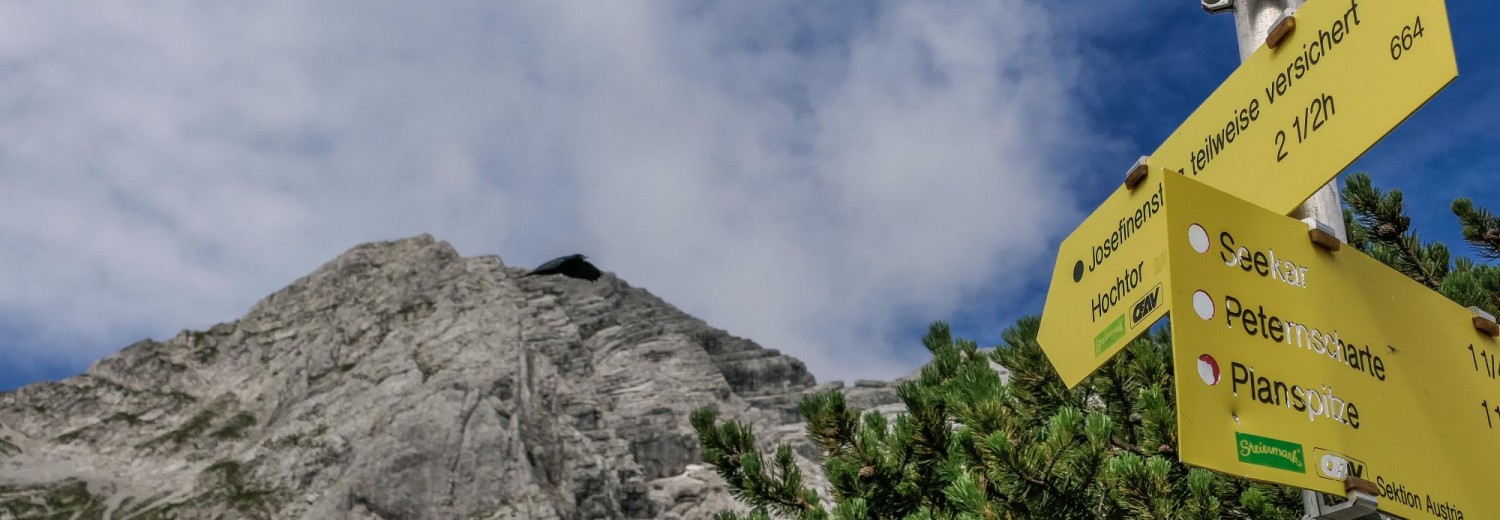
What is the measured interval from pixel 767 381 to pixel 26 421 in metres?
92.1

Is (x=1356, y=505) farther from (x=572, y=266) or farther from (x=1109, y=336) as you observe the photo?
(x=572, y=266)

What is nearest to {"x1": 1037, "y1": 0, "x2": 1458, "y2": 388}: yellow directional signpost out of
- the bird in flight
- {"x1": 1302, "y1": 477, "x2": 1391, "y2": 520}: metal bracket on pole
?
{"x1": 1302, "y1": 477, "x2": 1391, "y2": 520}: metal bracket on pole

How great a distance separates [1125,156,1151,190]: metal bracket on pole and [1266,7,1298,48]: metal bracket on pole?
602 millimetres

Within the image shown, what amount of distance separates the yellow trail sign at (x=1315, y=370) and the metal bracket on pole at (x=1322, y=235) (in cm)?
2

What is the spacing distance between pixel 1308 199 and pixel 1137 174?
623 mm

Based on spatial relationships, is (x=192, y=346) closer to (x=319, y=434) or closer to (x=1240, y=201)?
(x=319, y=434)

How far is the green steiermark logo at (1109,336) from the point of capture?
14.4 ft

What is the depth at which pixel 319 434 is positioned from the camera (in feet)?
415

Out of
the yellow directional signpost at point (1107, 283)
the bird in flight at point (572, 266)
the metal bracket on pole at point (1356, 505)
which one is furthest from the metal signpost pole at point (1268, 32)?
the bird in flight at point (572, 266)

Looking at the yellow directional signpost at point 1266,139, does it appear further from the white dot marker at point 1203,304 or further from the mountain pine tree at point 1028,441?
the mountain pine tree at point 1028,441

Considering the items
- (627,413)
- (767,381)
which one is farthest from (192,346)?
(767,381)

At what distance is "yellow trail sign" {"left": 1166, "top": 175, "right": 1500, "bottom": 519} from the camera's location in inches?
145

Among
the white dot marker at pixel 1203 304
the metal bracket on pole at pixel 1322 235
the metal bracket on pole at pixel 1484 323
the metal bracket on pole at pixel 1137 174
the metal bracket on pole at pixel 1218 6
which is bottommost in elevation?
the white dot marker at pixel 1203 304

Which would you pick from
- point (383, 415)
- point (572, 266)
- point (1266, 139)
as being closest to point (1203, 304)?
point (1266, 139)
